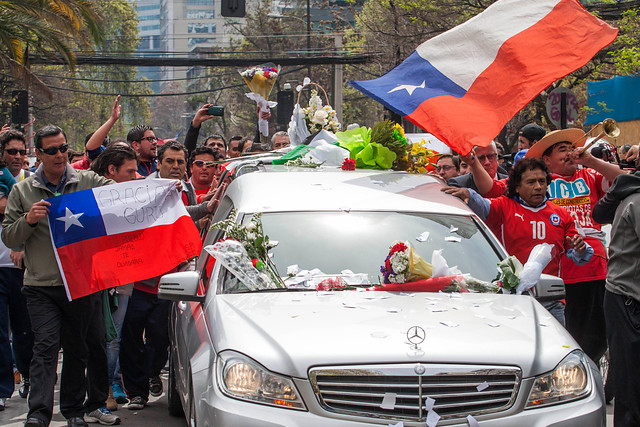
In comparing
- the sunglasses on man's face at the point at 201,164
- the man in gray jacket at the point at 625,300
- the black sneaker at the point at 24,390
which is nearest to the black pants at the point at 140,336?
the black sneaker at the point at 24,390

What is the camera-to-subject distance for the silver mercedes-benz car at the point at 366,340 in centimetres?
396

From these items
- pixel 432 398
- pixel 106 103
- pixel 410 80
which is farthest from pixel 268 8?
pixel 432 398

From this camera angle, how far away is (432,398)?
3953 millimetres

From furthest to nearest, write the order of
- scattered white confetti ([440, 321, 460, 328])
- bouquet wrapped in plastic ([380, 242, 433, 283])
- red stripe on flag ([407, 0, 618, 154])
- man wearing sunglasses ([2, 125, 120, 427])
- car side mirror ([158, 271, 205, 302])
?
red stripe on flag ([407, 0, 618, 154]) < man wearing sunglasses ([2, 125, 120, 427]) < car side mirror ([158, 271, 205, 302]) < bouquet wrapped in plastic ([380, 242, 433, 283]) < scattered white confetti ([440, 321, 460, 328])

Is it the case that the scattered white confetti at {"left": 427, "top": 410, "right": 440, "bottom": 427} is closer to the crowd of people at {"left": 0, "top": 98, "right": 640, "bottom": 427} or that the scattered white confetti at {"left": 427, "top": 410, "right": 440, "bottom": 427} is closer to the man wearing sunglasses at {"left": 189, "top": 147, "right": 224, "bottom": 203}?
the crowd of people at {"left": 0, "top": 98, "right": 640, "bottom": 427}

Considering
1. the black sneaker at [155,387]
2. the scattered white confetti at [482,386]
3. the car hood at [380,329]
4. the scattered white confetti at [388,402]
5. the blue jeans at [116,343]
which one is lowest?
the black sneaker at [155,387]

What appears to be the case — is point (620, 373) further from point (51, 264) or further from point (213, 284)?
point (51, 264)

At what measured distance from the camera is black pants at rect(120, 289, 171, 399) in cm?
728

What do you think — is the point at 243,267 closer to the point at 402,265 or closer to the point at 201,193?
the point at 402,265

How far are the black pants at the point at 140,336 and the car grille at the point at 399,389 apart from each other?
3.58 meters

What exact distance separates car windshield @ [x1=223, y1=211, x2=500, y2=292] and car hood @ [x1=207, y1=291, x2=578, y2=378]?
0.74 ft

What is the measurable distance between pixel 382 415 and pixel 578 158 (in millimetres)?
3208

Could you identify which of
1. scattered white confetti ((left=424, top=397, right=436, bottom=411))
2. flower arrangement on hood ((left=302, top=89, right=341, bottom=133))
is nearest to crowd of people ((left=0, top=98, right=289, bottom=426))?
flower arrangement on hood ((left=302, top=89, right=341, bottom=133))

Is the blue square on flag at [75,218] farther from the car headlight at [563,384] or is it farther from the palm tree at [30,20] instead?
the palm tree at [30,20]
